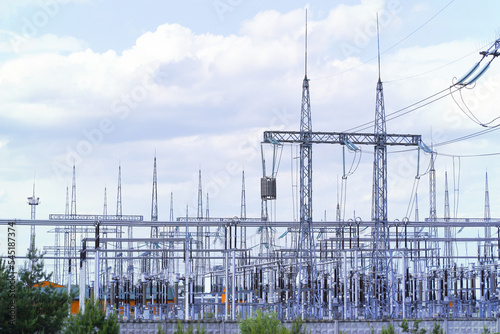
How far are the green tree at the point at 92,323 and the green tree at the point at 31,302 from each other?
174 centimetres

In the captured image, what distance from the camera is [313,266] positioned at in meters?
30.2

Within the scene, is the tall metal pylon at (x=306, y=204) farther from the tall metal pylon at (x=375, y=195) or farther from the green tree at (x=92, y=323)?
the green tree at (x=92, y=323)

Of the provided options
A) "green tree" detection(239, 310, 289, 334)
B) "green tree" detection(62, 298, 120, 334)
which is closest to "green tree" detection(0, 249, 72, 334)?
"green tree" detection(62, 298, 120, 334)

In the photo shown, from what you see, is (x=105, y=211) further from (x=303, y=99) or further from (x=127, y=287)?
(x=303, y=99)

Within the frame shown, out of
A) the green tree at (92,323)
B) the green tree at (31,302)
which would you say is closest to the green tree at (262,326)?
the green tree at (92,323)

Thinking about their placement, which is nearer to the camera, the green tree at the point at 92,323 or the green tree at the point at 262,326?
the green tree at the point at 92,323

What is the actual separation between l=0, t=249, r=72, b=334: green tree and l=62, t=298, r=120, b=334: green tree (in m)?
1.74

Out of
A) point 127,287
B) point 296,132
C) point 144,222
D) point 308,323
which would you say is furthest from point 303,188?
point 127,287

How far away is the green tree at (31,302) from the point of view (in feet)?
62.6

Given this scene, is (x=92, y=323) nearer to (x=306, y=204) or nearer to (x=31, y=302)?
(x=31, y=302)

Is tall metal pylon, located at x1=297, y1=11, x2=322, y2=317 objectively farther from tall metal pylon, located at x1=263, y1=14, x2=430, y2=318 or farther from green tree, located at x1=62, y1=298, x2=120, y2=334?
green tree, located at x1=62, y1=298, x2=120, y2=334

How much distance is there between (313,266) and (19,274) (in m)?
13.7

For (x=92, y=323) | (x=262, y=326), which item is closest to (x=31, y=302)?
(x=92, y=323)

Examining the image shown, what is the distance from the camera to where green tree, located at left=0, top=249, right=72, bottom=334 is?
19.1m
